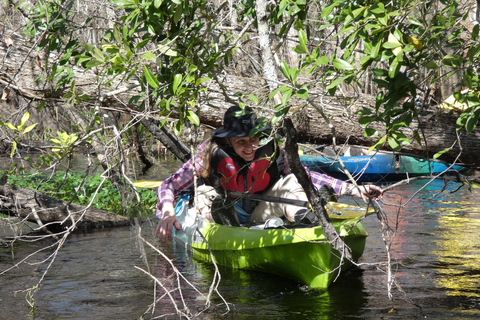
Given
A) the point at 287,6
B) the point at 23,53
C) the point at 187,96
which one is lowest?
the point at 187,96

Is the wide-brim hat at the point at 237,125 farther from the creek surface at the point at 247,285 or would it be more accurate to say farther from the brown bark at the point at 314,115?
the creek surface at the point at 247,285

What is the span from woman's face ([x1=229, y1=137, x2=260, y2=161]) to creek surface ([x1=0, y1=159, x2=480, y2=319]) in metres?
0.93

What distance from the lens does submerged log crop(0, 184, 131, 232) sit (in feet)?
17.7

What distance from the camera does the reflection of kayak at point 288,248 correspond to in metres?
3.87

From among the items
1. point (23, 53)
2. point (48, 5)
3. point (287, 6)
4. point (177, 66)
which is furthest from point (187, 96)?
point (23, 53)

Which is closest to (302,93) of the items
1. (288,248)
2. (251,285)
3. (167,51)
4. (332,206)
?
(167,51)

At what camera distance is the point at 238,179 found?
470cm

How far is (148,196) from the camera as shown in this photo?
7180 millimetres

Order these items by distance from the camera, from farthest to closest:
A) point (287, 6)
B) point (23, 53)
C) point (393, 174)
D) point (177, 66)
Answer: point (393, 174) → point (23, 53) → point (177, 66) → point (287, 6)

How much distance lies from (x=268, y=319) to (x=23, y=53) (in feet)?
9.60

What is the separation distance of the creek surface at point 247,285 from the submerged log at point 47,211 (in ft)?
0.91

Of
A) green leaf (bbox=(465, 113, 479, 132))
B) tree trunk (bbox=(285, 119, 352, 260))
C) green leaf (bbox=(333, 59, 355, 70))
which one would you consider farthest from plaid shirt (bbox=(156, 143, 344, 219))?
green leaf (bbox=(333, 59, 355, 70))

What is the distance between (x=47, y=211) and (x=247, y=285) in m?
2.53

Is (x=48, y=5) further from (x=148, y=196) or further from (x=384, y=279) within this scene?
(x=148, y=196)
